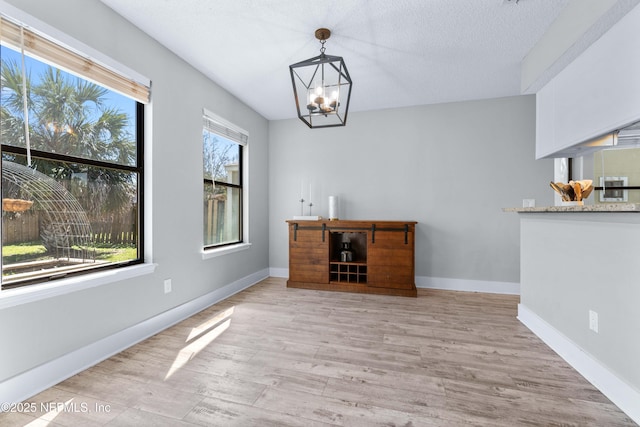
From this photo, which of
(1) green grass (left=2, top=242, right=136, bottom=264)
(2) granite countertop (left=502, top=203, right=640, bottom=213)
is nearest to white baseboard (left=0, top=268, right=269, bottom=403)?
(1) green grass (left=2, top=242, right=136, bottom=264)

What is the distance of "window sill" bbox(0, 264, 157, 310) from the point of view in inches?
59.6

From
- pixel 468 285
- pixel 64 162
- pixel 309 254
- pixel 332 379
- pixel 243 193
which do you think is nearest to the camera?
pixel 332 379

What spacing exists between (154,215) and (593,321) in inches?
134

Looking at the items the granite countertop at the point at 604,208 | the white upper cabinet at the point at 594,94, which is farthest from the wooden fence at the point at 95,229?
the white upper cabinet at the point at 594,94

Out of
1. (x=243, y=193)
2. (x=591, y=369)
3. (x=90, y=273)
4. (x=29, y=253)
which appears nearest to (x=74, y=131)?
(x=29, y=253)

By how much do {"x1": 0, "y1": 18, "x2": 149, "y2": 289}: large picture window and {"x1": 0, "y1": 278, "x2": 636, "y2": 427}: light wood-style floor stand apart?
82cm

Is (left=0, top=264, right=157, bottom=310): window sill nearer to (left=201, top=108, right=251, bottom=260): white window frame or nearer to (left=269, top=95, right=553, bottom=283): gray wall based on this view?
(left=201, top=108, right=251, bottom=260): white window frame

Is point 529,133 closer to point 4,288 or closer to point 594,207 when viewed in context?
point 594,207

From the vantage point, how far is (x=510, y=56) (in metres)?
2.67

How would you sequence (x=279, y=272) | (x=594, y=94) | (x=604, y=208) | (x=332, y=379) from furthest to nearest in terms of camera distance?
(x=279, y=272)
(x=594, y=94)
(x=332, y=379)
(x=604, y=208)

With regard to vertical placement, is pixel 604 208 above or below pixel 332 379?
above

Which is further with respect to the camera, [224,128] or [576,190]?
[224,128]

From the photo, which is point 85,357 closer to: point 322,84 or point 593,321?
point 322,84

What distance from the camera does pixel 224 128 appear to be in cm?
345
